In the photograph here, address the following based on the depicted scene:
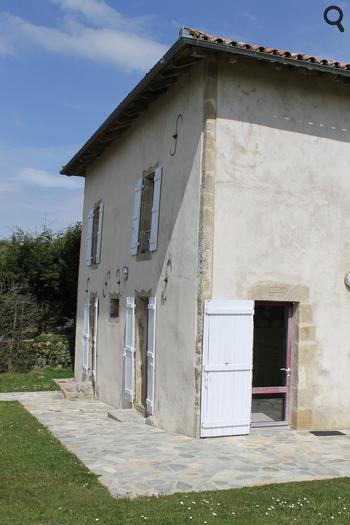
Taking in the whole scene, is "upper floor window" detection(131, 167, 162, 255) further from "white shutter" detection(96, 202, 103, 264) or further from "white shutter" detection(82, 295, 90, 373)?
"white shutter" detection(82, 295, 90, 373)

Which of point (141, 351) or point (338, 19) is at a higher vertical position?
point (338, 19)

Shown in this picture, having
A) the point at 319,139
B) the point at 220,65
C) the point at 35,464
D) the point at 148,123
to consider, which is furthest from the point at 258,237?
the point at 35,464

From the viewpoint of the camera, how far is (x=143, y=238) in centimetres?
983

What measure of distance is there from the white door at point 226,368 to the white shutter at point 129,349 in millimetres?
2727

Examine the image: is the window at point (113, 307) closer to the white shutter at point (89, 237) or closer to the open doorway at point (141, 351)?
the open doorway at point (141, 351)

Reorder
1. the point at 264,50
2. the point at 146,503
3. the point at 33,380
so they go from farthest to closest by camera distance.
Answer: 1. the point at 33,380
2. the point at 264,50
3. the point at 146,503

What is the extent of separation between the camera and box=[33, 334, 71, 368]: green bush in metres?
16.5

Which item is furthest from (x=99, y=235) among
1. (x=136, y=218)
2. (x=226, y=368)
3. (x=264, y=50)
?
(x=264, y=50)

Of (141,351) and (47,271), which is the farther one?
(47,271)

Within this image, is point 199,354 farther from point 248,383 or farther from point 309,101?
Answer: point 309,101

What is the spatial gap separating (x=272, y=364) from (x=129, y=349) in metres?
2.51

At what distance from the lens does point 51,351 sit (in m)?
16.7

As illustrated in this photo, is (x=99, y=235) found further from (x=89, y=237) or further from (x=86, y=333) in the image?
(x=86, y=333)

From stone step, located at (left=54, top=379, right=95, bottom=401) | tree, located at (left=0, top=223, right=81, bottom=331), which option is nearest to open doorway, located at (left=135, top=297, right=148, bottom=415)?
stone step, located at (left=54, top=379, right=95, bottom=401)
